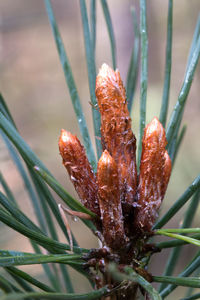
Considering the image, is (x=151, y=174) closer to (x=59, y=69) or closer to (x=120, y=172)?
(x=120, y=172)

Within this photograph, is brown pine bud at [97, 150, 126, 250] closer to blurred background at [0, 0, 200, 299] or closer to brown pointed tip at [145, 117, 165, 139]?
brown pointed tip at [145, 117, 165, 139]

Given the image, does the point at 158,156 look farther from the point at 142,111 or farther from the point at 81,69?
the point at 81,69

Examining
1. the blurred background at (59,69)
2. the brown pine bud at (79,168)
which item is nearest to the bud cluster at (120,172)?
the brown pine bud at (79,168)

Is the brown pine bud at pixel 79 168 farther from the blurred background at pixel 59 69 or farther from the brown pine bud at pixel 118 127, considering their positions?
the blurred background at pixel 59 69

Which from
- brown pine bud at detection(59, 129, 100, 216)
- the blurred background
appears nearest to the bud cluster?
brown pine bud at detection(59, 129, 100, 216)

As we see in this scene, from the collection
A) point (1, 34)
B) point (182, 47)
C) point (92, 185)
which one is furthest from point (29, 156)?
point (1, 34)

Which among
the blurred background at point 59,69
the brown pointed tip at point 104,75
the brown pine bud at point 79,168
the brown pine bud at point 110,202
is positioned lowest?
the brown pine bud at point 110,202
